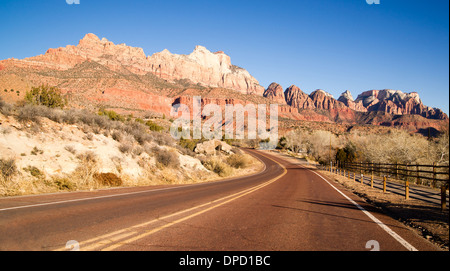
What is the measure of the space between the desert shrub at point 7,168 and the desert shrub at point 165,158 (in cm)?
909

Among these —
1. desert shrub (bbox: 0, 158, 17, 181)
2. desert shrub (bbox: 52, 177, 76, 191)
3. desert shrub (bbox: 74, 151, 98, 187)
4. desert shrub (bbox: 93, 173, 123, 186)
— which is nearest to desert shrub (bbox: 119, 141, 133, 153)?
desert shrub (bbox: 74, 151, 98, 187)

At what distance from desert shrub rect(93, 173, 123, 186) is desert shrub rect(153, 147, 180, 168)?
467 centimetres

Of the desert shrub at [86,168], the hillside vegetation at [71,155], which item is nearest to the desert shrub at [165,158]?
the hillside vegetation at [71,155]

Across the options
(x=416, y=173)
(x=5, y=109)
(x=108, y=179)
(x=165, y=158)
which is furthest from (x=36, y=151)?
(x=416, y=173)

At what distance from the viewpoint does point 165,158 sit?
60.5 ft

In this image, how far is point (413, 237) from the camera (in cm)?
517

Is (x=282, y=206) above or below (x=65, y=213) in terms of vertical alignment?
below

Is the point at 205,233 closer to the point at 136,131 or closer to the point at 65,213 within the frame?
the point at 65,213

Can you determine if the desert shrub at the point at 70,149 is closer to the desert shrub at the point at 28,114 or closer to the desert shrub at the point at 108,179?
the desert shrub at the point at 108,179

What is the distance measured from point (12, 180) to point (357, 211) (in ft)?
41.7

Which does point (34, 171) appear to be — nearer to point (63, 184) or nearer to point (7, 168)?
point (7, 168)

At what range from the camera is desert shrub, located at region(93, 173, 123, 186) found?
12.7 meters
